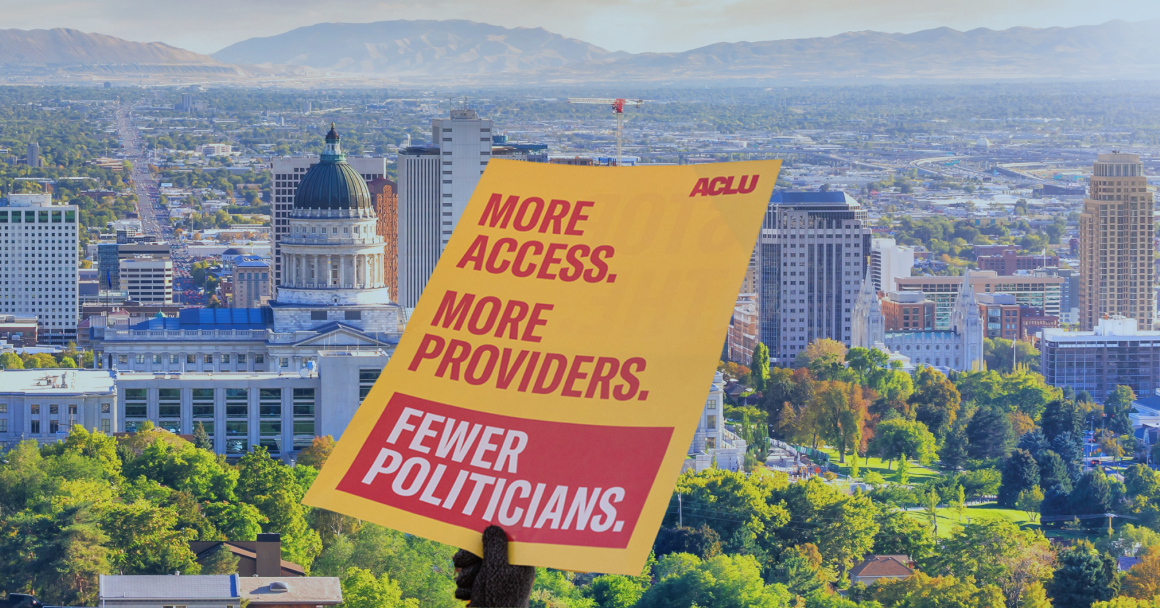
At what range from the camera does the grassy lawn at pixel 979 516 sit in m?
88.8

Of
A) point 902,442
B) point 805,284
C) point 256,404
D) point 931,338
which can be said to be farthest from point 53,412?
point 931,338

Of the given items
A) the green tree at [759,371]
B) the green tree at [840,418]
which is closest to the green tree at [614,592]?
the green tree at [840,418]

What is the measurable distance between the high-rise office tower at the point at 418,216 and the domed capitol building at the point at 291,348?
57111mm

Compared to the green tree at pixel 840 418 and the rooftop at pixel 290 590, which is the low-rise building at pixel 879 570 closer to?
the rooftop at pixel 290 590

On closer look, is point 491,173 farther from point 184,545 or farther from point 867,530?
point 867,530

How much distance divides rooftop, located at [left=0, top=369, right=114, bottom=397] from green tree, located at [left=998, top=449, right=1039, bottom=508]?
42.9m

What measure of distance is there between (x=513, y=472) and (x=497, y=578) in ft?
1.55

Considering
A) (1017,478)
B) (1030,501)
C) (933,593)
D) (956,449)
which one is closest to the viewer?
(933,593)

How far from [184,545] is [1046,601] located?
2740cm

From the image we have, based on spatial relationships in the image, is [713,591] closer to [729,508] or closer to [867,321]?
[729,508]

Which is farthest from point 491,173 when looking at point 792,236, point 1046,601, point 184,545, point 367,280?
point 792,236

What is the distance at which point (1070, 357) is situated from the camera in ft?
563

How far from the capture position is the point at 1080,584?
69500 millimetres

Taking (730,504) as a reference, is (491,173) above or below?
above
